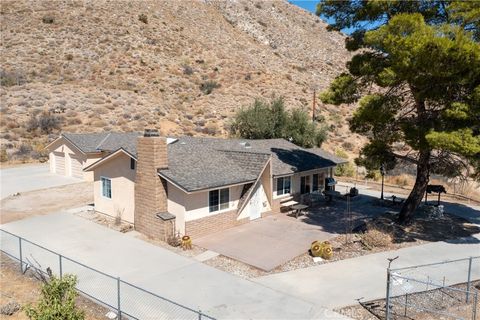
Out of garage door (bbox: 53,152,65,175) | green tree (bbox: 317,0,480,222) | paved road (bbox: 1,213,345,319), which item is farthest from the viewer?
garage door (bbox: 53,152,65,175)

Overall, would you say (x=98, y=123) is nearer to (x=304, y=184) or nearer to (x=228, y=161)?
(x=228, y=161)

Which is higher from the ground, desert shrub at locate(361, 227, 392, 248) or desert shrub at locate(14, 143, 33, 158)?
desert shrub at locate(14, 143, 33, 158)

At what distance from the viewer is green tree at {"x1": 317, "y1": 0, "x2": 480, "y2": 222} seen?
14523 mm

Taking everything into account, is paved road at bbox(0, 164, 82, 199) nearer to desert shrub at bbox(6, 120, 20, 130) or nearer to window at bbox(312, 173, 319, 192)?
desert shrub at bbox(6, 120, 20, 130)

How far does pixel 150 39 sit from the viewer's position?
64188 mm

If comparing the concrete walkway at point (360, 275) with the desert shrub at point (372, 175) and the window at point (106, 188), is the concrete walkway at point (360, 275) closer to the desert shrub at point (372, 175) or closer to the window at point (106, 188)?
the desert shrub at point (372, 175)

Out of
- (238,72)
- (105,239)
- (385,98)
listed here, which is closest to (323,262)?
(385,98)

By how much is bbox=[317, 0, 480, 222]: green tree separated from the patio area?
3.49 meters

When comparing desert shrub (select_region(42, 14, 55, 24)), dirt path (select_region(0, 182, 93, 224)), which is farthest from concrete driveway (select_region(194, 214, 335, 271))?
desert shrub (select_region(42, 14, 55, 24))

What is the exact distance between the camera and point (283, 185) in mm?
22109

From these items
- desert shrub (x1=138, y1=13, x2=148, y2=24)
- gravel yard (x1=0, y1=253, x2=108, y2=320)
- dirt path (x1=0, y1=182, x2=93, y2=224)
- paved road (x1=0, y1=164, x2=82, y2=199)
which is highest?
desert shrub (x1=138, y1=13, x2=148, y2=24)

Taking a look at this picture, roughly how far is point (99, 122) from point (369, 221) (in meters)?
35.3

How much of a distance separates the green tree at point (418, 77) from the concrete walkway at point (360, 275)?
3.69 m

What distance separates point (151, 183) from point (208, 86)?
43.0m
